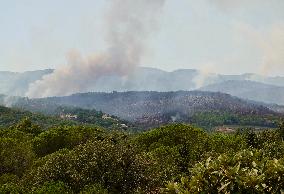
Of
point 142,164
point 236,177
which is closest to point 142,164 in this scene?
point 142,164

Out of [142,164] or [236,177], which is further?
[142,164]

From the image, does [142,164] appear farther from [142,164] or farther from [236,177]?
[236,177]

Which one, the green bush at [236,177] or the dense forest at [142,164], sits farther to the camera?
the dense forest at [142,164]

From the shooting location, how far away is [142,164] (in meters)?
47.2

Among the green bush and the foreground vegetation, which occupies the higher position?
the green bush

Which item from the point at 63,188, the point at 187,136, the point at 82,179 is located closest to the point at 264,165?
the point at 63,188

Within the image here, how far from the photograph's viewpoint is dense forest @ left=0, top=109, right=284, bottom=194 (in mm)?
14492

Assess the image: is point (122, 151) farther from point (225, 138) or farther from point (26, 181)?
point (225, 138)

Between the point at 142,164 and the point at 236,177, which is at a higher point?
the point at 236,177

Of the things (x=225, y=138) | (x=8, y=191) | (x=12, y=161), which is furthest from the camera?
(x=225, y=138)

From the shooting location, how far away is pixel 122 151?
4728cm

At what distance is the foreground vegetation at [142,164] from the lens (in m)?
14.5

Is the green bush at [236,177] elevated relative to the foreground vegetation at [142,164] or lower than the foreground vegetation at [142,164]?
elevated

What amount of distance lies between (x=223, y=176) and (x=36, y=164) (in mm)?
46210
